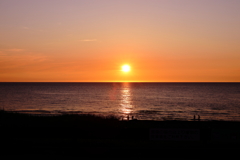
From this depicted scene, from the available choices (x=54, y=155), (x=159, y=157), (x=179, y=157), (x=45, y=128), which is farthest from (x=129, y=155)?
(x=45, y=128)

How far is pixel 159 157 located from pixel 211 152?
2.23 m

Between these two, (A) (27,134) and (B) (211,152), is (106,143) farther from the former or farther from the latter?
(B) (211,152)

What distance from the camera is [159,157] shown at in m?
9.88

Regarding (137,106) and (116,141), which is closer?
(116,141)

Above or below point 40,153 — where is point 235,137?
above

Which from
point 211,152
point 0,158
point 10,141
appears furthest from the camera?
point 10,141

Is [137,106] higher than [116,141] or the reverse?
the reverse

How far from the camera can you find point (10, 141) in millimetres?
11172

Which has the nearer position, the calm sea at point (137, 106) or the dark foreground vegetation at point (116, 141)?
the dark foreground vegetation at point (116, 141)

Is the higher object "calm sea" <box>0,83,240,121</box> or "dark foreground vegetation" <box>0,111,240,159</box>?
"dark foreground vegetation" <box>0,111,240,159</box>

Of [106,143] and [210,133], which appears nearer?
[210,133]

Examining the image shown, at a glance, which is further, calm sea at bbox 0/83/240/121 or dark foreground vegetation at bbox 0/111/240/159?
calm sea at bbox 0/83/240/121

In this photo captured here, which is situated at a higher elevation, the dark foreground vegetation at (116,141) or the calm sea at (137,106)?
the dark foreground vegetation at (116,141)

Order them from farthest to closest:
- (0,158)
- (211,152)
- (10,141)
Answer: (10,141) < (211,152) < (0,158)
